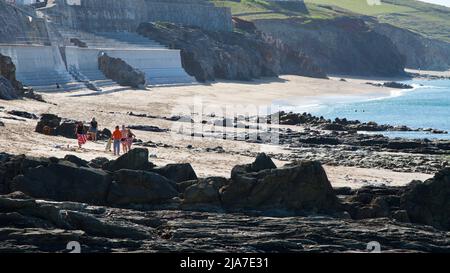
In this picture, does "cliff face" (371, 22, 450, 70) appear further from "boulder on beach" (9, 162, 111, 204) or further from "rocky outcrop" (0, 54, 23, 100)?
"boulder on beach" (9, 162, 111, 204)

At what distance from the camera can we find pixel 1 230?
50.7ft

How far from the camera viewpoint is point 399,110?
2687 inches

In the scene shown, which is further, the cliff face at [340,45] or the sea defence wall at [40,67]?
the cliff face at [340,45]

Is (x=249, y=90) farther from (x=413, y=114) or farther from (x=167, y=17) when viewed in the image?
(x=167, y=17)

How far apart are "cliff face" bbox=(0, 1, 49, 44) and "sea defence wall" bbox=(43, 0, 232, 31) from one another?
1079cm

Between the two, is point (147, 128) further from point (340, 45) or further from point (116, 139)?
point (340, 45)

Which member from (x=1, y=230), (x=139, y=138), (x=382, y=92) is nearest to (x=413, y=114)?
(x=382, y=92)

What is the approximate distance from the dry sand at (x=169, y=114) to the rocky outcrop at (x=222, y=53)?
2946 mm

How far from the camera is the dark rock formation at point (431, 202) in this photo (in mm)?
19672

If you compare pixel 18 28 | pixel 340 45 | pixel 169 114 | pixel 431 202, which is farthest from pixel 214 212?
pixel 340 45

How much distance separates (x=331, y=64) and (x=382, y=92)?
29.4 m

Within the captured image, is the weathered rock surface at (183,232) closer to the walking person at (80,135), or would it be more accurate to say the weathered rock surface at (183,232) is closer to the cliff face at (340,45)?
the walking person at (80,135)

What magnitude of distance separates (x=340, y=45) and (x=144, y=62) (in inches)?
2207

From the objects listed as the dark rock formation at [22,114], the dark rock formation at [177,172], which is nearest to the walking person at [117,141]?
the dark rock formation at [177,172]
